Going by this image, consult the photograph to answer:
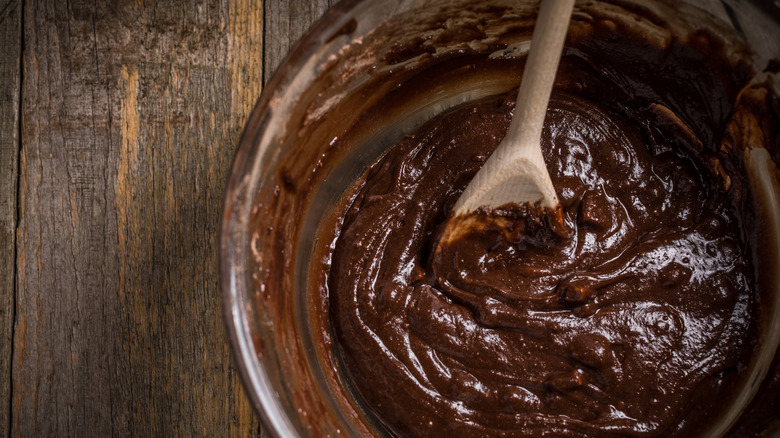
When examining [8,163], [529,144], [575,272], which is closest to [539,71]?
[529,144]

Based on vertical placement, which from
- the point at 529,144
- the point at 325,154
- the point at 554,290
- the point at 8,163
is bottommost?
the point at 554,290

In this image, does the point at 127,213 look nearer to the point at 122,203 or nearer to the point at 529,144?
the point at 122,203

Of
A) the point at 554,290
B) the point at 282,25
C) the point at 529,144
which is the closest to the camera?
the point at 529,144

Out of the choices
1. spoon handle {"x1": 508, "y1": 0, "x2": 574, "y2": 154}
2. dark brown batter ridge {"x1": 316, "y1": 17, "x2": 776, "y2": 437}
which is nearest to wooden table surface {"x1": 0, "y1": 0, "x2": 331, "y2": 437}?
dark brown batter ridge {"x1": 316, "y1": 17, "x2": 776, "y2": 437}

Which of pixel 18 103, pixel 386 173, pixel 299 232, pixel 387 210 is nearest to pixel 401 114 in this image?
pixel 386 173

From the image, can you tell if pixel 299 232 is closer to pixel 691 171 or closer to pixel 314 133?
pixel 314 133

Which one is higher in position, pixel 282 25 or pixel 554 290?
pixel 282 25

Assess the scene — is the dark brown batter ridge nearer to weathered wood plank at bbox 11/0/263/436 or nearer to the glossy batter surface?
the glossy batter surface

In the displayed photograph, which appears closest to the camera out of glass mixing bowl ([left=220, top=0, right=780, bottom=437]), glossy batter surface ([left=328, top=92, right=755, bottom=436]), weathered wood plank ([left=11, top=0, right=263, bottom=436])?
glass mixing bowl ([left=220, top=0, right=780, bottom=437])
